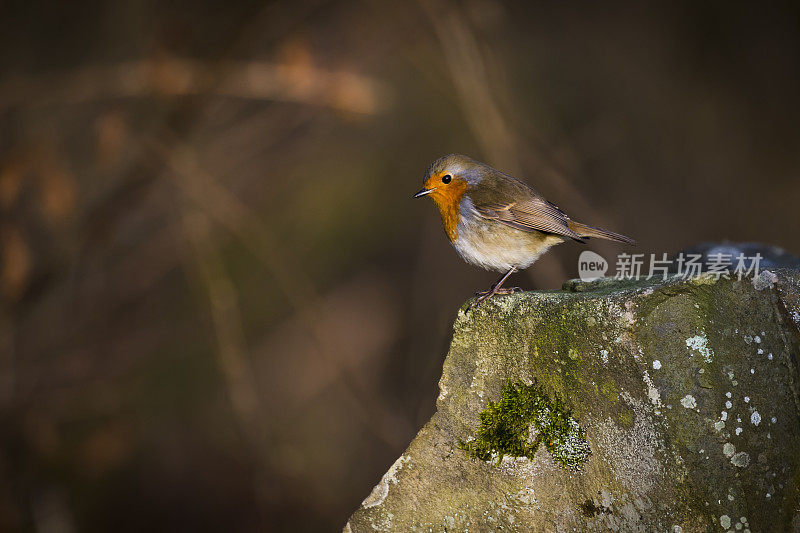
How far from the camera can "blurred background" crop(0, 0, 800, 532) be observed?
4.88 metres

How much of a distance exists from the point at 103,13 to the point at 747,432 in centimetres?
584

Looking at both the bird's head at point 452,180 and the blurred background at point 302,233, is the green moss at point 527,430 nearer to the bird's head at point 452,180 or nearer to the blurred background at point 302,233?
the bird's head at point 452,180

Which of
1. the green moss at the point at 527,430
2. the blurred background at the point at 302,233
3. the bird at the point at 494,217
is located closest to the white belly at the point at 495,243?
the bird at the point at 494,217

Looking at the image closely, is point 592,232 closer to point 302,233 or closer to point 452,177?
point 452,177

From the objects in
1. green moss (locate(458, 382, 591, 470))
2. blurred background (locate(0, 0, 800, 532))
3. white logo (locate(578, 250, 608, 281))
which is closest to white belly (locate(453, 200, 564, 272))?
white logo (locate(578, 250, 608, 281))

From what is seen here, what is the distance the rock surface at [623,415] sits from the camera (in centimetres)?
175

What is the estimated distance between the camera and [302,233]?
7.47 metres

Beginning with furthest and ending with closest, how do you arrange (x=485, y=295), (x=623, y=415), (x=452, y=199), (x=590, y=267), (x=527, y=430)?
(x=452, y=199)
(x=590, y=267)
(x=485, y=295)
(x=527, y=430)
(x=623, y=415)

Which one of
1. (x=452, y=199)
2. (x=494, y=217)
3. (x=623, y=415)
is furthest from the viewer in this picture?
(x=452, y=199)

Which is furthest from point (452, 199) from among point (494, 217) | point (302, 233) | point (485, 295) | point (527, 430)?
point (302, 233)

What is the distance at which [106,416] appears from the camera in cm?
573

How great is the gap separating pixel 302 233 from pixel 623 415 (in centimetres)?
586

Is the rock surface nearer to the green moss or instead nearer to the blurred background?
the green moss

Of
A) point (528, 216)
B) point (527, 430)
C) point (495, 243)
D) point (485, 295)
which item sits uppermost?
point (528, 216)
